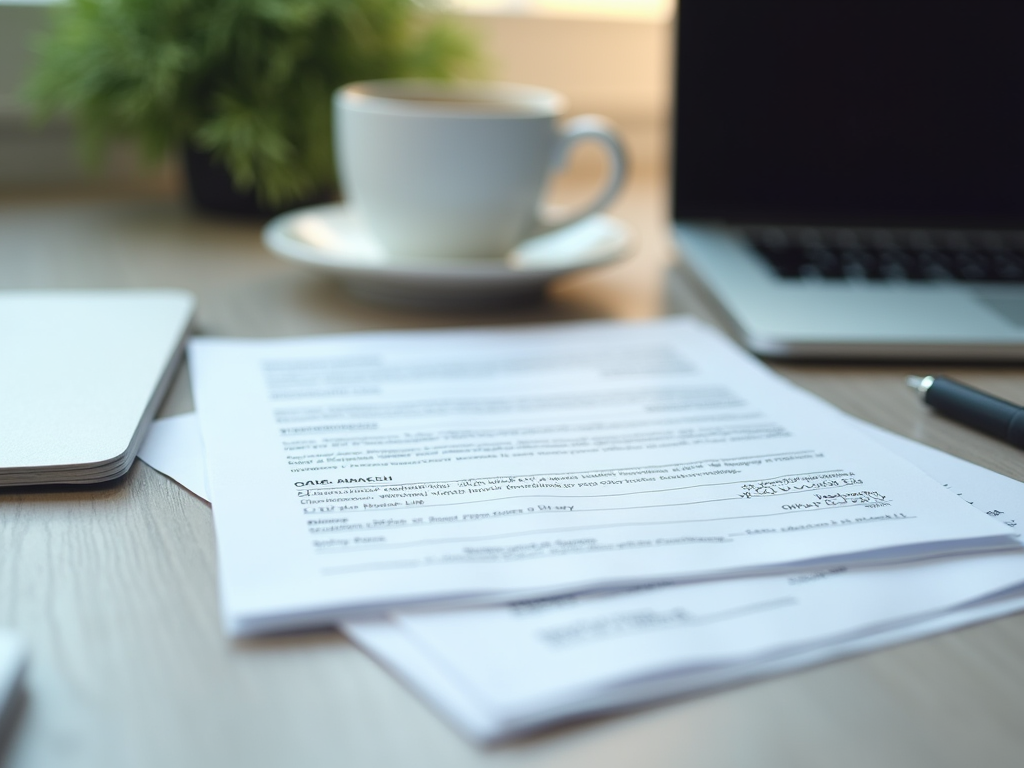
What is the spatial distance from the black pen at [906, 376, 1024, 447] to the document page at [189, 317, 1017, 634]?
0.05 metres

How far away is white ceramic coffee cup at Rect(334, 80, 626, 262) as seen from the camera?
608mm

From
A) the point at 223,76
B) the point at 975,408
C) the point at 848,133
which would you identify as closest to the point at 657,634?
the point at 975,408

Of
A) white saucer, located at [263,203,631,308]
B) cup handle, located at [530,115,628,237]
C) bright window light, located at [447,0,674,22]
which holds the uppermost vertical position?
bright window light, located at [447,0,674,22]

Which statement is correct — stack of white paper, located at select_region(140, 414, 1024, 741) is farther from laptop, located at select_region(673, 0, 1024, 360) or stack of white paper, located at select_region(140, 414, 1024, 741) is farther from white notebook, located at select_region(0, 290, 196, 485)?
laptop, located at select_region(673, 0, 1024, 360)

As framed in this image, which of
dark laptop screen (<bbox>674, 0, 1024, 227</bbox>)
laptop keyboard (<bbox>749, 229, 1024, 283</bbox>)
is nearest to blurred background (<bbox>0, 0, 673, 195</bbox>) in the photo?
dark laptop screen (<bbox>674, 0, 1024, 227</bbox>)

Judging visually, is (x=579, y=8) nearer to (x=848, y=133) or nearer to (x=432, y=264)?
(x=848, y=133)

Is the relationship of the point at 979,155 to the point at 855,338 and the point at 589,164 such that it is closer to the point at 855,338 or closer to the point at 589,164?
the point at 855,338

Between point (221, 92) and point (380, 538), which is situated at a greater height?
point (221, 92)

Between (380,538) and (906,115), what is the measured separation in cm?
56

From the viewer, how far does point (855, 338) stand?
54 cm

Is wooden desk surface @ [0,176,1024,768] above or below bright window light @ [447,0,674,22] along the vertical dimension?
below

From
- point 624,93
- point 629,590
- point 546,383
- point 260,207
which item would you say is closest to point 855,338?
point 546,383

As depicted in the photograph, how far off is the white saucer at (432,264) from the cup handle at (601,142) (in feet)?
0.03

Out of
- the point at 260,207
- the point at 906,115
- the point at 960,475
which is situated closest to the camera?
the point at 960,475
